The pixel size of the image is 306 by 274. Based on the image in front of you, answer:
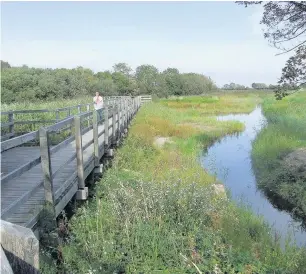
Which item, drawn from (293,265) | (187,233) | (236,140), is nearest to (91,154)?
(187,233)

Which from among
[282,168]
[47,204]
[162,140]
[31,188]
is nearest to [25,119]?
[162,140]

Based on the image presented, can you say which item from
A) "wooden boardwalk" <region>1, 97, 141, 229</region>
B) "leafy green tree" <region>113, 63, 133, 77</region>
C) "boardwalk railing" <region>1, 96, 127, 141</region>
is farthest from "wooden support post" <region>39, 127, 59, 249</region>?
"leafy green tree" <region>113, 63, 133, 77</region>

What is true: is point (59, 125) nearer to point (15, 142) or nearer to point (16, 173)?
point (15, 142)

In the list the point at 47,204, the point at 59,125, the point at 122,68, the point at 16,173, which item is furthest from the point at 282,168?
the point at 122,68

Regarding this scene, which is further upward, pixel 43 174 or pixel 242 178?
pixel 43 174

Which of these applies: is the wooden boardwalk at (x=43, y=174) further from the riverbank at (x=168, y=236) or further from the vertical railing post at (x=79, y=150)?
the riverbank at (x=168, y=236)

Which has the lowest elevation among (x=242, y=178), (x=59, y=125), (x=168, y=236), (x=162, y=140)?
(x=242, y=178)

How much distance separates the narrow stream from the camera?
829 centimetres

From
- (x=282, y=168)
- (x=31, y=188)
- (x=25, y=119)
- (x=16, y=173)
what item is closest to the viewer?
(x=16, y=173)

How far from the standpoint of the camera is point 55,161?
734 centimetres

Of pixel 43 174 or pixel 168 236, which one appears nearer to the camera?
pixel 43 174

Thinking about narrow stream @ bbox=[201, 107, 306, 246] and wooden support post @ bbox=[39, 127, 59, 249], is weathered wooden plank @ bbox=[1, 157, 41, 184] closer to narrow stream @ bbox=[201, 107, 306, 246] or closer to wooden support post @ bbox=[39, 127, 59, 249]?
wooden support post @ bbox=[39, 127, 59, 249]

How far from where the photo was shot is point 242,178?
13.1m

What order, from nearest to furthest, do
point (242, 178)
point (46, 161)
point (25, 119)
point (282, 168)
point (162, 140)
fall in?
point (46, 161) < point (282, 168) < point (242, 178) < point (25, 119) < point (162, 140)
